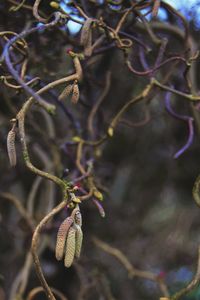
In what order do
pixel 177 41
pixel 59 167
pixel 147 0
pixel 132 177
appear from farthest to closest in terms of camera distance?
pixel 132 177, pixel 177 41, pixel 59 167, pixel 147 0

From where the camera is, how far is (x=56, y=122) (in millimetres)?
1264

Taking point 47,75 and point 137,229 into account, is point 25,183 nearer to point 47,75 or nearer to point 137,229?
point 137,229

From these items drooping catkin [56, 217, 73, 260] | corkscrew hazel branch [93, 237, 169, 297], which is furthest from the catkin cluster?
corkscrew hazel branch [93, 237, 169, 297]

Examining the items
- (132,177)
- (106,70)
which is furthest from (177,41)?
(132,177)

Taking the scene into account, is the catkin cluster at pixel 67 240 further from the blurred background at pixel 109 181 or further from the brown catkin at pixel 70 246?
the blurred background at pixel 109 181

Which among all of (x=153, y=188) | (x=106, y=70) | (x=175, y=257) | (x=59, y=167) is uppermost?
(x=106, y=70)

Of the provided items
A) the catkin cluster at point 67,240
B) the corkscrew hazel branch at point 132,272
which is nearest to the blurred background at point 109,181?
the corkscrew hazel branch at point 132,272

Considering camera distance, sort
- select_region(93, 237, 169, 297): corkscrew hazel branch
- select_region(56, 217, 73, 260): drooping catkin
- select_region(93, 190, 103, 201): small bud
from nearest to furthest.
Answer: select_region(56, 217, 73, 260): drooping catkin
select_region(93, 190, 103, 201): small bud
select_region(93, 237, 169, 297): corkscrew hazel branch

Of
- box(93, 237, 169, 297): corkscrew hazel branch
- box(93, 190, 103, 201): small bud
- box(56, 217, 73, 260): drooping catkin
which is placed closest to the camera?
box(56, 217, 73, 260): drooping catkin

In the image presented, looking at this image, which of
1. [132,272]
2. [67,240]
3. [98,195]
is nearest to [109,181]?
[132,272]

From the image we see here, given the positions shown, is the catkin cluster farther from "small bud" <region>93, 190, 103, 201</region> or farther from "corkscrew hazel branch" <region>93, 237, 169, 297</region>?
"corkscrew hazel branch" <region>93, 237, 169, 297</region>

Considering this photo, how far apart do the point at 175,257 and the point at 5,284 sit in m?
Answer: 0.48

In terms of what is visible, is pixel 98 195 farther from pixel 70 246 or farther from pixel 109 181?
pixel 109 181

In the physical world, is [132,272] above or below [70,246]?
below
